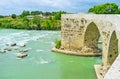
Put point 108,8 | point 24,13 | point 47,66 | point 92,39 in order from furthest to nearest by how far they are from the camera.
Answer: point 24,13, point 108,8, point 92,39, point 47,66

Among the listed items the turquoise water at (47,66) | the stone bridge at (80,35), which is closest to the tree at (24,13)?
the stone bridge at (80,35)

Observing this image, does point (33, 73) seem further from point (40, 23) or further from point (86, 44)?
point (40, 23)

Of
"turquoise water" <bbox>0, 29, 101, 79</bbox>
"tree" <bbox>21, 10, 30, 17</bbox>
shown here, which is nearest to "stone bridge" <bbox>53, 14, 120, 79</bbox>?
"turquoise water" <bbox>0, 29, 101, 79</bbox>

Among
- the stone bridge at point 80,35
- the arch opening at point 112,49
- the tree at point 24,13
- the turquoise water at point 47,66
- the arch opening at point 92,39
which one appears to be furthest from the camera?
the tree at point 24,13

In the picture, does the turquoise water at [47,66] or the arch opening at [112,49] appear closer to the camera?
the arch opening at [112,49]

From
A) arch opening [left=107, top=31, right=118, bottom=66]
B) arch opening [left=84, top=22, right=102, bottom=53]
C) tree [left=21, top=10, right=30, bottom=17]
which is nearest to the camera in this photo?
arch opening [left=107, top=31, right=118, bottom=66]

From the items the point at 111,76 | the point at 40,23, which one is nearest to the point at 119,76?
the point at 111,76

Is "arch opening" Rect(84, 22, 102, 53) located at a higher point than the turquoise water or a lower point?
higher

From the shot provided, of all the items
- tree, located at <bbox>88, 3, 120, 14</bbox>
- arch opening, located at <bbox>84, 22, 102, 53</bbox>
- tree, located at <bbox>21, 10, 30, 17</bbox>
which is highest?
tree, located at <bbox>88, 3, 120, 14</bbox>

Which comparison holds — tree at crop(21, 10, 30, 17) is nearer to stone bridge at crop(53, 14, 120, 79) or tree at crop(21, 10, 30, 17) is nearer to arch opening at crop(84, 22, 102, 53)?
stone bridge at crop(53, 14, 120, 79)

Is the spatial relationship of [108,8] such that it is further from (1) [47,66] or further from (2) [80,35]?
(1) [47,66]

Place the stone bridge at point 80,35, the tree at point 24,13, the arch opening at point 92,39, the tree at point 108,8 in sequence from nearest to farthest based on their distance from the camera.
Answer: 1. the stone bridge at point 80,35
2. the arch opening at point 92,39
3. the tree at point 108,8
4. the tree at point 24,13

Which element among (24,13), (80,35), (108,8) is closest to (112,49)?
(80,35)

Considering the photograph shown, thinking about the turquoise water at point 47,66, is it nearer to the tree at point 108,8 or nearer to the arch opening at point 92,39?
the arch opening at point 92,39
